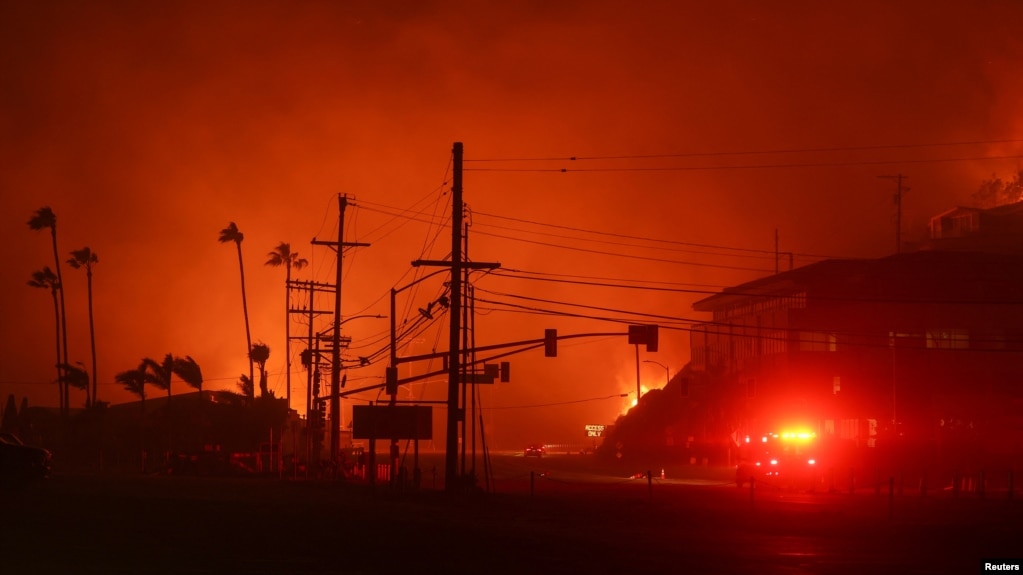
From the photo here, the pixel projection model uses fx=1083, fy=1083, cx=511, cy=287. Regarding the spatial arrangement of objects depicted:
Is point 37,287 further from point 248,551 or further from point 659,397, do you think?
point 248,551

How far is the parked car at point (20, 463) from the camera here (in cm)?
3359

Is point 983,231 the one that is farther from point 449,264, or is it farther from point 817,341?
point 449,264

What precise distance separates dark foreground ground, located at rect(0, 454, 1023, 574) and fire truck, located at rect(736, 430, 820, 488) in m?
9.51

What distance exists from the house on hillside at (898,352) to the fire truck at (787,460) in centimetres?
748

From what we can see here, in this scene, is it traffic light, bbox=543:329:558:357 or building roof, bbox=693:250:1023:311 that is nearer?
traffic light, bbox=543:329:558:357

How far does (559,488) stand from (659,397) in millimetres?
58092

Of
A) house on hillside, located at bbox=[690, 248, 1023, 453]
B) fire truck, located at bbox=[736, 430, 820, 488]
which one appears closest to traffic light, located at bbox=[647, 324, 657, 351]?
fire truck, located at bbox=[736, 430, 820, 488]

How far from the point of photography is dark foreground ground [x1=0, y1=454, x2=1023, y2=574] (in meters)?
18.7

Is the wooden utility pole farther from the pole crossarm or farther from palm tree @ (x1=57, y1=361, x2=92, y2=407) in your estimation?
palm tree @ (x1=57, y1=361, x2=92, y2=407)

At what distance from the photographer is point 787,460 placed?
175 feet

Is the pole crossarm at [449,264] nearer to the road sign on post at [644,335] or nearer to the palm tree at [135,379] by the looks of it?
the road sign on post at [644,335]

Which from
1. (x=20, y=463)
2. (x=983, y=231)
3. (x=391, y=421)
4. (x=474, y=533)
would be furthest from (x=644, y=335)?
(x=983, y=231)

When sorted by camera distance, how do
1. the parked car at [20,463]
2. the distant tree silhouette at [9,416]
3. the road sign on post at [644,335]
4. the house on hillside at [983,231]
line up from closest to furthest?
the parked car at [20,463]
the road sign on post at [644,335]
the distant tree silhouette at [9,416]
the house on hillside at [983,231]

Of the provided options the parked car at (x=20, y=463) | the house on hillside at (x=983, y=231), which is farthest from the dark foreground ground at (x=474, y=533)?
the house on hillside at (x=983, y=231)
